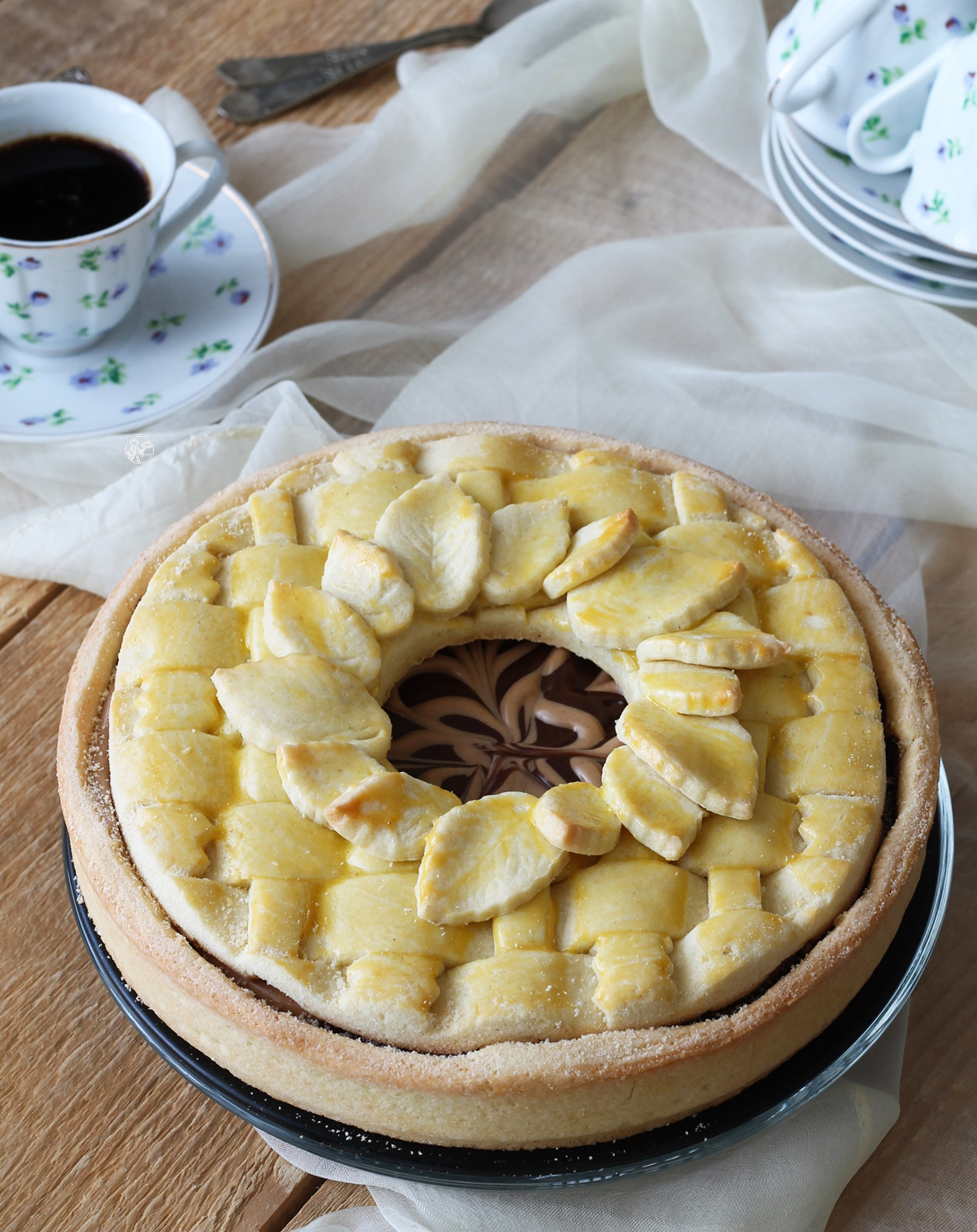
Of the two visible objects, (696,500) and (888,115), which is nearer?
(696,500)

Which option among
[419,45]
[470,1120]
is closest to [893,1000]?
[470,1120]

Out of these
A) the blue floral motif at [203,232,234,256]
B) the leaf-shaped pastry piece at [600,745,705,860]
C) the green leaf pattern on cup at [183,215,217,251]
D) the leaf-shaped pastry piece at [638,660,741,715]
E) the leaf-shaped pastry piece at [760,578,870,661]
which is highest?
the green leaf pattern on cup at [183,215,217,251]

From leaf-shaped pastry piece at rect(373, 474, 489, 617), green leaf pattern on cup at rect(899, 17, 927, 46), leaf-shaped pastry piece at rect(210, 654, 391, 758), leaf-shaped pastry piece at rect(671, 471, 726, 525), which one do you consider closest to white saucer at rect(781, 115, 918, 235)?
green leaf pattern on cup at rect(899, 17, 927, 46)

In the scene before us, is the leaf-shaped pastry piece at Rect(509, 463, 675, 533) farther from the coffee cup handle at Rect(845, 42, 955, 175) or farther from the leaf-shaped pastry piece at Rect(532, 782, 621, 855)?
the coffee cup handle at Rect(845, 42, 955, 175)

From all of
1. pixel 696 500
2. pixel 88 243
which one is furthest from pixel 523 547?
pixel 88 243

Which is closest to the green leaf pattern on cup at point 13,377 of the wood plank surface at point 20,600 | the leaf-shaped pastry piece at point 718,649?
the wood plank surface at point 20,600

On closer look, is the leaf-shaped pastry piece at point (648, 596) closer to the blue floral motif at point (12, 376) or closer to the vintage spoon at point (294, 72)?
the blue floral motif at point (12, 376)

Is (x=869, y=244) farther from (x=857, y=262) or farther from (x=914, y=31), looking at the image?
(x=914, y=31)
